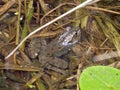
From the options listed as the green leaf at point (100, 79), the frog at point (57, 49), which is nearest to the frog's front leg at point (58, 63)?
the frog at point (57, 49)

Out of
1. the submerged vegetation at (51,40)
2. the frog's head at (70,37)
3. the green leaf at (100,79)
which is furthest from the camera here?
the frog's head at (70,37)

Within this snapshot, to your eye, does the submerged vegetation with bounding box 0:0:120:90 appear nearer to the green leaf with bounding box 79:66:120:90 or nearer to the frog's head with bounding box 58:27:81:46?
the frog's head with bounding box 58:27:81:46

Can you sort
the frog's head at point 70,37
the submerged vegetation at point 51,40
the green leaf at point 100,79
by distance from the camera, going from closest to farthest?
the green leaf at point 100,79 < the submerged vegetation at point 51,40 < the frog's head at point 70,37

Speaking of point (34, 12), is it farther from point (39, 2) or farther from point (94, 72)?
point (94, 72)

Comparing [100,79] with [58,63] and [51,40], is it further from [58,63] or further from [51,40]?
[51,40]

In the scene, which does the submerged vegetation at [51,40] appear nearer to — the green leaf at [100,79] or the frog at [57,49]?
the frog at [57,49]

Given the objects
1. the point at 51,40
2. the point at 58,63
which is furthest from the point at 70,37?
the point at 58,63

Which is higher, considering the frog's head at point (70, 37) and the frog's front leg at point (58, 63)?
the frog's head at point (70, 37)
